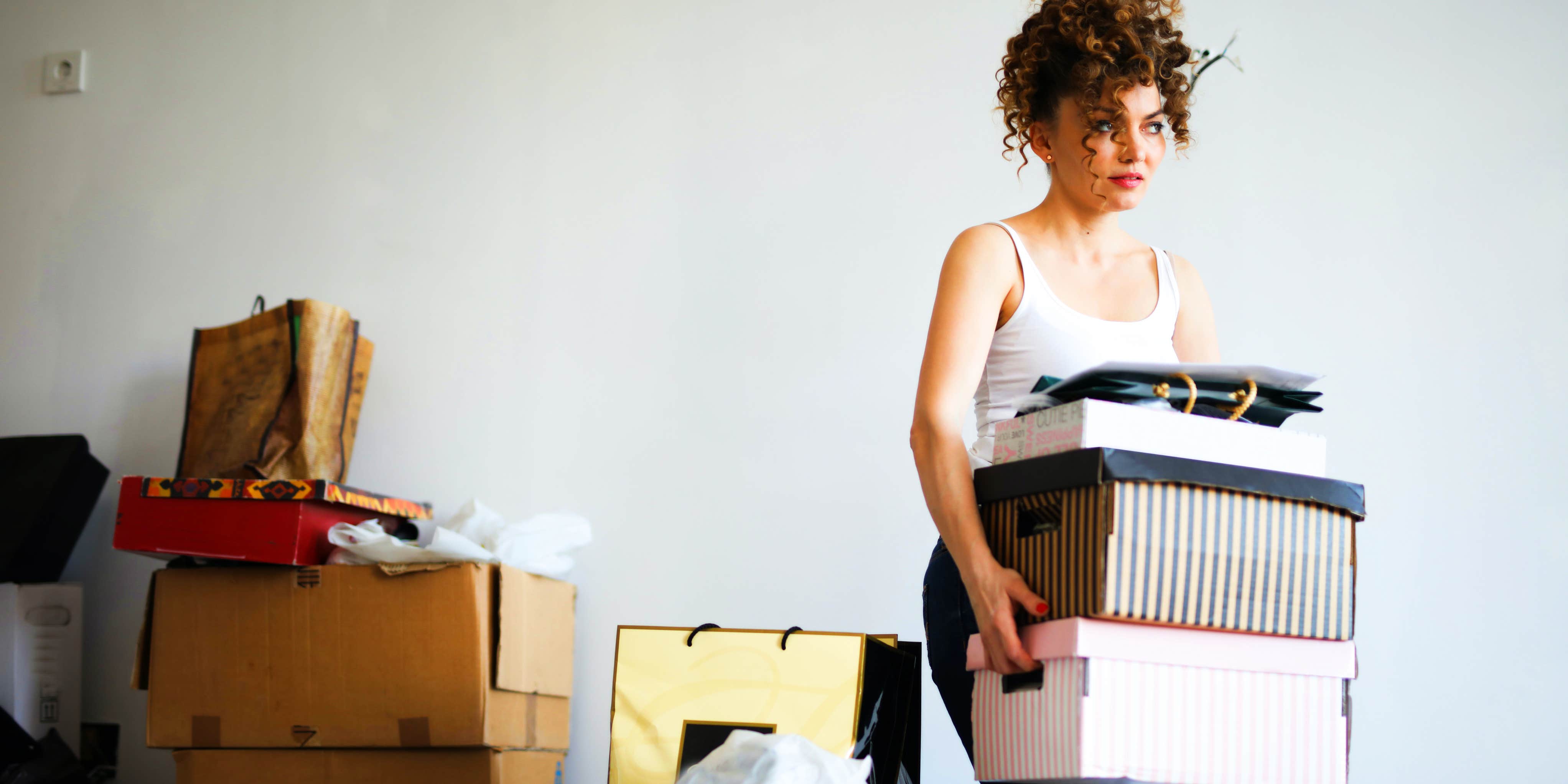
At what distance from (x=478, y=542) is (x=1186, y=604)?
1424 mm

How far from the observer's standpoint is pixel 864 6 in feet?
6.98

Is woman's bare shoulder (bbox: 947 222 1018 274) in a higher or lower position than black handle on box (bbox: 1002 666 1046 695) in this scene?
higher

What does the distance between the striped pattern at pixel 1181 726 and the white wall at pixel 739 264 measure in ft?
3.69

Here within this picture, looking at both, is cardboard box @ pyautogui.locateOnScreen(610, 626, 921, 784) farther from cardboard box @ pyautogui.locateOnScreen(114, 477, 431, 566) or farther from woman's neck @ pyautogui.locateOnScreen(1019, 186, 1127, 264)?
cardboard box @ pyautogui.locateOnScreen(114, 477, 431, 566)

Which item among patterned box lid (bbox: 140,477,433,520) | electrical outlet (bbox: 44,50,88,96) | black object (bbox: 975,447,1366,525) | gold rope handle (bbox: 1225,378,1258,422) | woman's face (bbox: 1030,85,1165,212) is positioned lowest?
patterned box lid (bbox: 140,477,433,520)

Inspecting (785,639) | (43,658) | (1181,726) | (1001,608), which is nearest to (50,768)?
(43,658)

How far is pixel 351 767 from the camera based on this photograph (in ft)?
5.65

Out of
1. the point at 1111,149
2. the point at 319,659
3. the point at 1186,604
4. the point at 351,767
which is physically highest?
the point at 1111,149

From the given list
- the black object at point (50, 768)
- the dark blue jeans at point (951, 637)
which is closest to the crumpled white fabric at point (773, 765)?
the dark blue jeans at point (951, 637)

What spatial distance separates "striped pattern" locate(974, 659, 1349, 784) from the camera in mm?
745

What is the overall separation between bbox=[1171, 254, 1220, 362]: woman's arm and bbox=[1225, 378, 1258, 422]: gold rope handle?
277 millimetres

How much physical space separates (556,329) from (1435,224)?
1.61m

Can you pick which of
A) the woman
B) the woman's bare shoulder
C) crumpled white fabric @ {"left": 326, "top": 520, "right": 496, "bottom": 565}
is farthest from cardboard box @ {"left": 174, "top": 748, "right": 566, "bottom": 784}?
the woman's bare shoulder

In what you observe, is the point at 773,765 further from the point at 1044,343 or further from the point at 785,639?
the point at 1044,343
